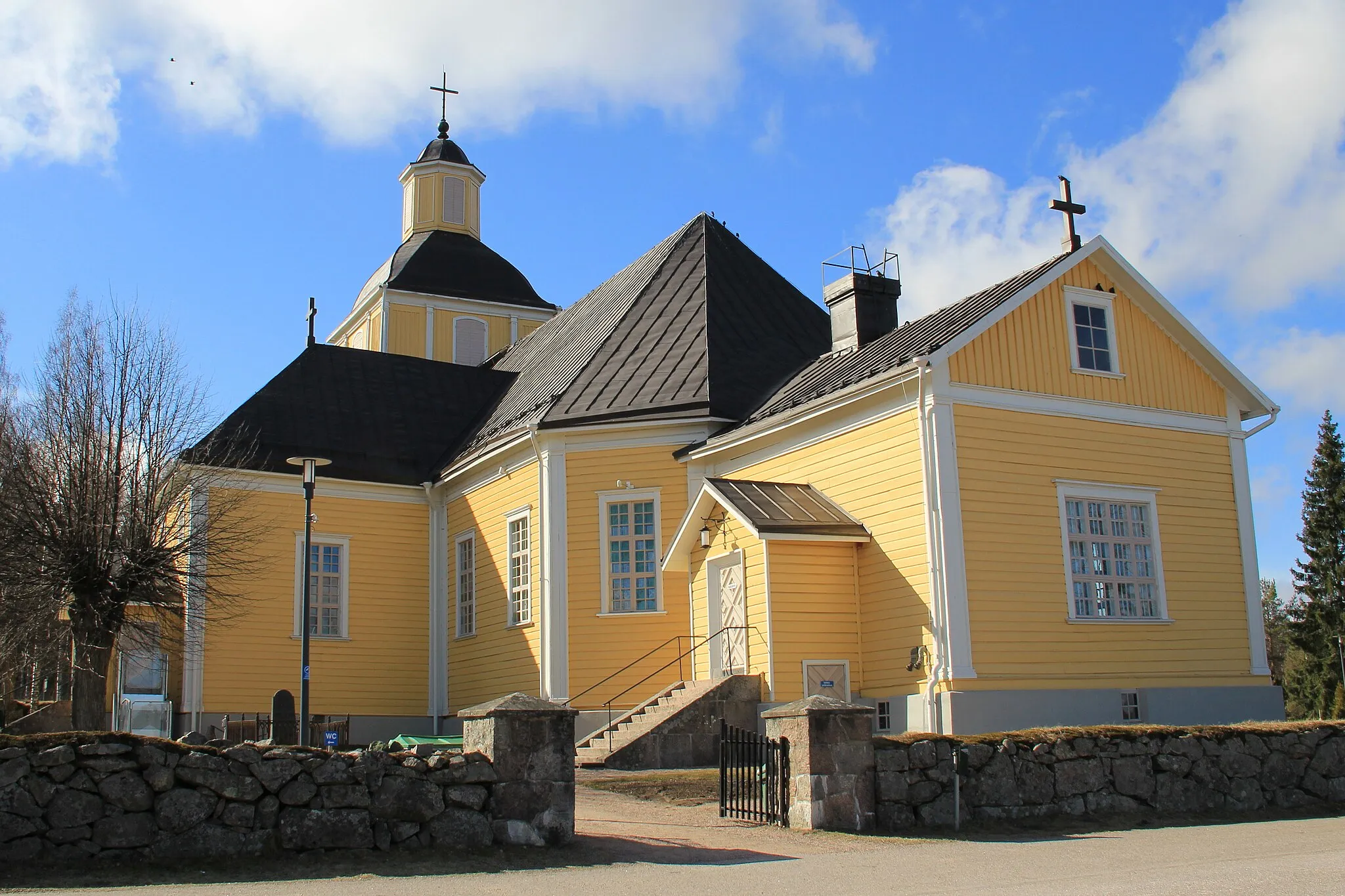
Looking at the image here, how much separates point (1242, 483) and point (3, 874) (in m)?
17.5

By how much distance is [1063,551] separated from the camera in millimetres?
17906

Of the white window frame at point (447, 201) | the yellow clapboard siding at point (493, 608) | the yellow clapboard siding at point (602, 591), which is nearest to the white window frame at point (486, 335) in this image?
the white window frame at point (447, 201)

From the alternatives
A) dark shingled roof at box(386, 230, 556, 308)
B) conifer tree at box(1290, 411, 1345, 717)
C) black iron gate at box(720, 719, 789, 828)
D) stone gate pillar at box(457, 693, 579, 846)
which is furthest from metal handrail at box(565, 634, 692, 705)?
conifer tree at box(1290, 411, 1345, 717)

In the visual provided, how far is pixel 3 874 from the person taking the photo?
903 centimetres

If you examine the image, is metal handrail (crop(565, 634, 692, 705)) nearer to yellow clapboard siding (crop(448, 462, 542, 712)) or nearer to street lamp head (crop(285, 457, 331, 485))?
yellow clapboard siding (crop(448, 462, 542, 712))

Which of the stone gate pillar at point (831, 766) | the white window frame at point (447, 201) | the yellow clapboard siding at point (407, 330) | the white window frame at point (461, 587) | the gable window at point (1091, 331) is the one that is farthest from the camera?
the white window frame at point (447, 201)

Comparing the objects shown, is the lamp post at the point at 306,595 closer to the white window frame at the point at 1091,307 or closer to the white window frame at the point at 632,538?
the white window frame at the point at 632,538

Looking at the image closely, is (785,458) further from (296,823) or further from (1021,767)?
(296,823)

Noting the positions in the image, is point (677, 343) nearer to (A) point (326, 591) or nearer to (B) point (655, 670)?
(B) point (655, 670)

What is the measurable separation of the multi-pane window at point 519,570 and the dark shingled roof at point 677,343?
5.99ft

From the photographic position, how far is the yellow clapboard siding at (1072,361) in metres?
18.0

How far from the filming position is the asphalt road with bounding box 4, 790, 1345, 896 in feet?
29.2

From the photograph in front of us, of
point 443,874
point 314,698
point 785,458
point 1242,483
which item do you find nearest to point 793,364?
point 785,458


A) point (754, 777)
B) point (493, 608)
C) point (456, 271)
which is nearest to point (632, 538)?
point (493, 608)
